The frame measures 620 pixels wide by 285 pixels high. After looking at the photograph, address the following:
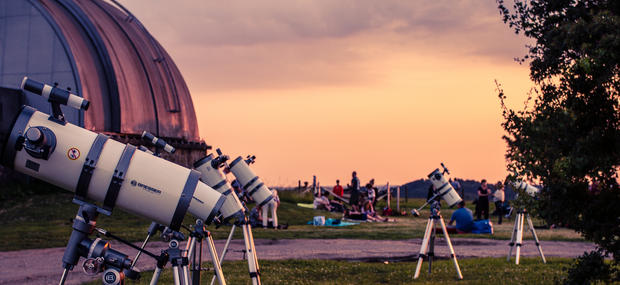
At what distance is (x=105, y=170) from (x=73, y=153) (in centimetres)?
31

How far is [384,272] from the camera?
14.3 meters

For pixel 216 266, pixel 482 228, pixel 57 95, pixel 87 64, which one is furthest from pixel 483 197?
pixel 57 95

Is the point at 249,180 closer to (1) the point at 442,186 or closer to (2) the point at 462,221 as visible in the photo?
(1) the point at 442,186

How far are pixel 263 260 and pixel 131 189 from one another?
1067 cm

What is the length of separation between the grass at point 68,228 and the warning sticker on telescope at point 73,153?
14971mm

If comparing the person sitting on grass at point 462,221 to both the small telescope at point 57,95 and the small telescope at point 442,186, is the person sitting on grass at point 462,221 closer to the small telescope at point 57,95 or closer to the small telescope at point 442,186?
the small telescope at point 442,186

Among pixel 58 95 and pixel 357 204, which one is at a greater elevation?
pixel 58 95

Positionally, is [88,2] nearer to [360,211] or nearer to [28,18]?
[28,18]

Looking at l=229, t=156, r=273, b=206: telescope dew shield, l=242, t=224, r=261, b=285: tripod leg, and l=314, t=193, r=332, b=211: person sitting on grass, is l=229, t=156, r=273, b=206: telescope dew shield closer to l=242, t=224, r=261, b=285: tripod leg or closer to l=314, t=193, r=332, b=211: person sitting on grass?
l=242, t=224, r=261, b=285: tripod leg

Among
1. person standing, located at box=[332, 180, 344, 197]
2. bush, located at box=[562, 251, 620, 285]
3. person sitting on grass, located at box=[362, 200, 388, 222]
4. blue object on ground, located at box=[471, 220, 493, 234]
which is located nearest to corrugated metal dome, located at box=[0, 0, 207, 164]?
person standing, located at box=[332, 180, 344, 197]

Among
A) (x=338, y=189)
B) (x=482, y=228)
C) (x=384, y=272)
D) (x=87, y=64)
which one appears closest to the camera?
(x=384, y=272)

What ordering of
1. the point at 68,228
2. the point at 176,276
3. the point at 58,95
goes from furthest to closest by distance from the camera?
the point at 68,228, the point at 176,276, the point at 58,95

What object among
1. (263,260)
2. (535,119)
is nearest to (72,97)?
(535,119)

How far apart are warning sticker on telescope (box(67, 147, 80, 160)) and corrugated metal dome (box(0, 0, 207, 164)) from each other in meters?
29.5
